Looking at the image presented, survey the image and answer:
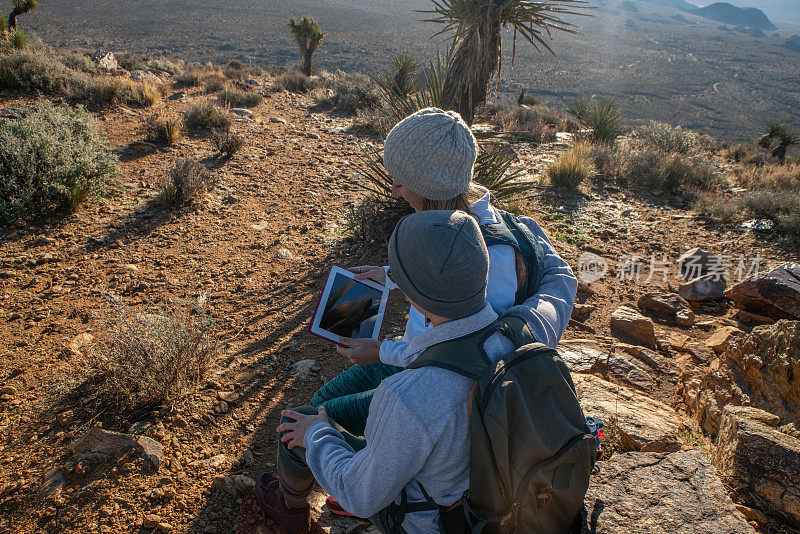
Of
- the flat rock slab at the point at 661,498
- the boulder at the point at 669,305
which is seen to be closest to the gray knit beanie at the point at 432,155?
the flat rock slab at the point at 661,498

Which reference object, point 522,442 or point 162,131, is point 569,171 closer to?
point 162,131

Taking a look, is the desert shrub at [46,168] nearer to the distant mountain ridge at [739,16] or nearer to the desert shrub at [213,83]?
the desert shrub at [213,83]

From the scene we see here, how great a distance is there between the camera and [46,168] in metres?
4.26

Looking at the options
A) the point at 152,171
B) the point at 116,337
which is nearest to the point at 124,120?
the point at 152,171

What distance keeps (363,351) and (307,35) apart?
18.0 m

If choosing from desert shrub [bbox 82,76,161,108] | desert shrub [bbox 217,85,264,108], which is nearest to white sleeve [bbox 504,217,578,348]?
desert shrub [bbox 82,76,161,108]

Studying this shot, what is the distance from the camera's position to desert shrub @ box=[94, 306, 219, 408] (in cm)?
239

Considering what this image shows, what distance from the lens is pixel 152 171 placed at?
5523mm

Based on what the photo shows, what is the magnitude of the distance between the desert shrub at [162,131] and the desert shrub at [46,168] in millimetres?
1295

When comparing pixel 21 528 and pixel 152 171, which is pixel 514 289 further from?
pixel 152 171

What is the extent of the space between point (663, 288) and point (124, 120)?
25.4 ft

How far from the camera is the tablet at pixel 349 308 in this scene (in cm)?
205

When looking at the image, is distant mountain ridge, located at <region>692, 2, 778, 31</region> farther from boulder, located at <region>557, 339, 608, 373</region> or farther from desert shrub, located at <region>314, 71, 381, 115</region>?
boulder, located at <region>557, 339, 608, 373</region>

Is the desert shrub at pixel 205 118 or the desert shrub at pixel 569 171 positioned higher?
the desert shrub at pixel 205 118
